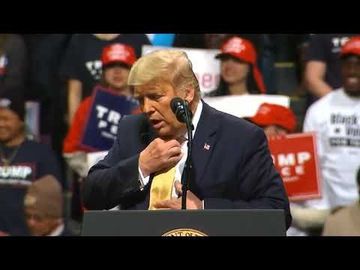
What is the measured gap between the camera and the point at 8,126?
17.1ft

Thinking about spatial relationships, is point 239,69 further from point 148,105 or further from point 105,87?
point 148,105

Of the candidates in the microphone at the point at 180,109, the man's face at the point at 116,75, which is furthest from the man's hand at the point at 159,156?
the man's face at the point at 116,75

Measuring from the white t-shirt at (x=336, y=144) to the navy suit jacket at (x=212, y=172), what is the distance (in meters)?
2.15

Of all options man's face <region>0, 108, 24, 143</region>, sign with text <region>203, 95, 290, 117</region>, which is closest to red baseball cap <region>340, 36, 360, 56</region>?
sign with text <region>203, 95, 290, 117</region>

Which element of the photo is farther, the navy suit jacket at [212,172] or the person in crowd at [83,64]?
the person in crowd at [83,64]

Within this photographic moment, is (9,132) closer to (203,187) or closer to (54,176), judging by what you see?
(54,176)

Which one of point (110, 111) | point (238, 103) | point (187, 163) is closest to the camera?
point (187, 163)

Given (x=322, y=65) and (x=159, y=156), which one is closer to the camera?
(x=159, y=156)

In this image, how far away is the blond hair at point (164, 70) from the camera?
2.92 meters

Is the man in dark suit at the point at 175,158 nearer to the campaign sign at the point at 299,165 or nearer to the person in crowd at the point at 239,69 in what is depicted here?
the person in crowd at the point at 239,69

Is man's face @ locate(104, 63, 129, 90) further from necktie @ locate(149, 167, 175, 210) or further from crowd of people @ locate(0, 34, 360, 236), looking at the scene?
necktie @ locate(149, 167, 175, 210)

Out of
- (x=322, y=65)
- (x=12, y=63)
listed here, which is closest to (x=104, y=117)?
(x=12, y=63)

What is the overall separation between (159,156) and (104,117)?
2.11 metres
